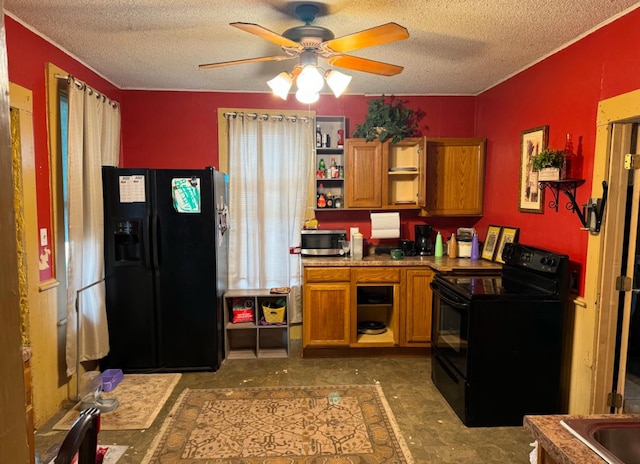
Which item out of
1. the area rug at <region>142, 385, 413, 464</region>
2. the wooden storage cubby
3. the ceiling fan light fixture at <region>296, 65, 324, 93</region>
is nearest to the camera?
the ceiling fan light fixture at <region>296, 65, 324, 93</region>

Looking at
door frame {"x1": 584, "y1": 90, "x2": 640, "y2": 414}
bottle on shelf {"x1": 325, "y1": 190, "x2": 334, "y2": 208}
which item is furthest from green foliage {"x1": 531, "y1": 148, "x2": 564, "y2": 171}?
bottle on shelf {"x1": 325, "y1": 190, "x2": 334, "y2": 208}

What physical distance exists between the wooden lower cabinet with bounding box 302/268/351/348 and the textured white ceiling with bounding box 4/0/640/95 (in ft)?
5.85

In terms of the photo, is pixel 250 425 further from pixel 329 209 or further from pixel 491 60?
pixel 491 60

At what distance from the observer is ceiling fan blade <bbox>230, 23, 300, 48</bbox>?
6.06 ft

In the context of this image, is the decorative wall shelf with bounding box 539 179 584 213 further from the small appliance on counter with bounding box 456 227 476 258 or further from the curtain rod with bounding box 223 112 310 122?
the curtain rod with bounding box 223 112 310 122

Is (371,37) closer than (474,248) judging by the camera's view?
Yes

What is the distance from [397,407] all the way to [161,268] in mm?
2175

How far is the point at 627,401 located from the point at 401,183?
2.50 meters

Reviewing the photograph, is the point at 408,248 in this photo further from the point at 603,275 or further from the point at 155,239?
the point at 155,239

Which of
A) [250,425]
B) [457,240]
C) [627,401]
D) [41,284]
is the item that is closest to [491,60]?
[457,240]

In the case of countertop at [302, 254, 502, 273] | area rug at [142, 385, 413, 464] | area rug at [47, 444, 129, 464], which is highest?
countertop at [302, 254, 502, 273]

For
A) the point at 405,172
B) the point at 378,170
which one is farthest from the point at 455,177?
the point at 378,170

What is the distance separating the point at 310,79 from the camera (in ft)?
7.04

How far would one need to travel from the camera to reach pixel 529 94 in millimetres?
3229
